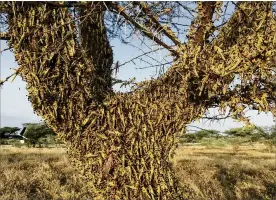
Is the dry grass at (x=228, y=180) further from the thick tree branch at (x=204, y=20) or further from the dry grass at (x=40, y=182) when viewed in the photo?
the thick tree branch at (x=204, y=20)

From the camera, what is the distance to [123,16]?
10.9 feet

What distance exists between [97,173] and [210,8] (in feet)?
6.06

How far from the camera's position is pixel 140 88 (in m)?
3.78

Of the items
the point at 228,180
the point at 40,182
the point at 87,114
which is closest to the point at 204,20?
the point at 87,114

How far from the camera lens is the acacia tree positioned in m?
3.25

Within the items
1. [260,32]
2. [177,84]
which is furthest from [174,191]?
[260,32]

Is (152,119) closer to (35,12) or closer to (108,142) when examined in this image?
(108,142)

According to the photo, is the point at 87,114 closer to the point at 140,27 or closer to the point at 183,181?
the point at 140,27

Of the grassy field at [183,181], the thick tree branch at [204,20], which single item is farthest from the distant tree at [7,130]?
the thick tree branch at [204,20]

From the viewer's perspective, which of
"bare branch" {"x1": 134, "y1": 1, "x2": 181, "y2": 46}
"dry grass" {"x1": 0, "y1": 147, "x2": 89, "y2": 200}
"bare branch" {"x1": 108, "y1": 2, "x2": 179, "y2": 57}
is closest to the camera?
"bare branch" {"x1": 108, "y1": 2, "x2": 179, "y2": 57}

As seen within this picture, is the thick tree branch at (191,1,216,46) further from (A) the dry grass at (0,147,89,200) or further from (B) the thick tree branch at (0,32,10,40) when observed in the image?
(A) the dry grass at (0,147,89,200)

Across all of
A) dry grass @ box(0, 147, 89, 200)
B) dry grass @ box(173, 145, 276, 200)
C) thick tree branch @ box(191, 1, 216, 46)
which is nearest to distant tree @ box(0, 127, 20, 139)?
dry grass @ box(0, 147, 89, 200)

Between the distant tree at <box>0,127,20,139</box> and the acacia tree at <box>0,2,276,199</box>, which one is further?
the distant tree at <box>0,127,20,139</box>

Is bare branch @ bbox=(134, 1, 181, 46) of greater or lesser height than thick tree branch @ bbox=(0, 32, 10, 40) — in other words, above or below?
above
